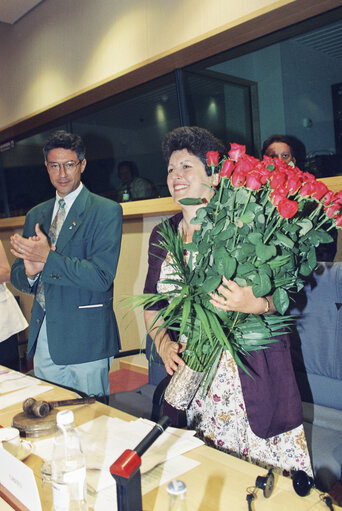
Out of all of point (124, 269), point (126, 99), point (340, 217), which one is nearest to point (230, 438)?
point (340, 217)

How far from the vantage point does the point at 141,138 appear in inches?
154

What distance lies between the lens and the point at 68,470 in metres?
0.87

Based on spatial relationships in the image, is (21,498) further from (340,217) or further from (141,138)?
(141,138)

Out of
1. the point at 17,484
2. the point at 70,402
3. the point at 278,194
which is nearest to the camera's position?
the point at 17,484

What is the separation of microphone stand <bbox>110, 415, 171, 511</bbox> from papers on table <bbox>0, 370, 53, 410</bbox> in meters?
0.91

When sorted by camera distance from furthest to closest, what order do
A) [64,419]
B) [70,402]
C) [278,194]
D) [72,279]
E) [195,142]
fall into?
[72,279], [195,142], [70,402], [278,194], [64,419]

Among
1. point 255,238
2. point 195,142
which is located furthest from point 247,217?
point 195,142

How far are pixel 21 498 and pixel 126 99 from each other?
3.52 m

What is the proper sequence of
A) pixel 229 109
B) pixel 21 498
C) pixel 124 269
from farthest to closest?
pixel 124 269
pixel 229 109
pixel 21 498

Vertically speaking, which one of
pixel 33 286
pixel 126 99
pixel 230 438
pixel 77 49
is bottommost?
pixel 230 438

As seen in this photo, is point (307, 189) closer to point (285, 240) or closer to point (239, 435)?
point (285, 240)

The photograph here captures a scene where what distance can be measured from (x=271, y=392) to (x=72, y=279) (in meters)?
0.94

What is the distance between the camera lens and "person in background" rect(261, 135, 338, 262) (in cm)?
249

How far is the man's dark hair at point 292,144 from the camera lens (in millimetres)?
2664
